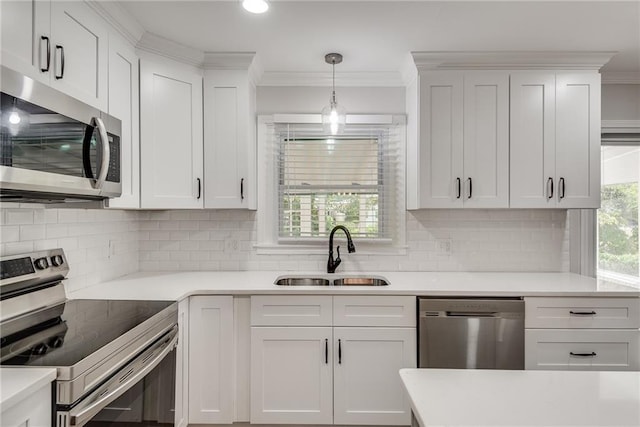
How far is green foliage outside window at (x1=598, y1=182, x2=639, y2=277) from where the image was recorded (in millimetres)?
2889

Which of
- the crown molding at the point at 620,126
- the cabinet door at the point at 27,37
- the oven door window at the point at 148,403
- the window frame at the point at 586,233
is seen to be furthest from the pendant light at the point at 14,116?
the crown molding at the point at 620,126

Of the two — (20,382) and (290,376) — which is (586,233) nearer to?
(290,376)

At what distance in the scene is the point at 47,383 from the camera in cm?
111

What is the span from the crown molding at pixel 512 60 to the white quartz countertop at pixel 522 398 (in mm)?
1996

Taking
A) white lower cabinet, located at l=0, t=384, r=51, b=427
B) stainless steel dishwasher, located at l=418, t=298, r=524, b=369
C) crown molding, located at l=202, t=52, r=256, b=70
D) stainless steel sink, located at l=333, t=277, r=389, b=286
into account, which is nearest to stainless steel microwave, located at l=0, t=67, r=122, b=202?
white lower cabinet, located at l=0, t=384, r=51, b=427

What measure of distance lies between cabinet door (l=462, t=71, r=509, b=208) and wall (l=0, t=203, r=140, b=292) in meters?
2.28

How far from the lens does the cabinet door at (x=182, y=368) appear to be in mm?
2070

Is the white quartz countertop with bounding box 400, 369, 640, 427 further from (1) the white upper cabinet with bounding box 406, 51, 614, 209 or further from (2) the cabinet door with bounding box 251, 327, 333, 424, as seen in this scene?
(1) the white upper cabinet with bounding box 406, 51, 614, 209

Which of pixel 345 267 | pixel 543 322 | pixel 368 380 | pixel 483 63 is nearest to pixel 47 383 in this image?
pixel 368 380

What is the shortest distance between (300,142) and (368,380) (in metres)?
1.69

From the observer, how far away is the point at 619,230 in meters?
2.90

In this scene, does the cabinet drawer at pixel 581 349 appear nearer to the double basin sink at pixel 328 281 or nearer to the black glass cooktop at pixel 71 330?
the double basin sink at pixel 328 281

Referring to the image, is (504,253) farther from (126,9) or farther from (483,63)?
(126,9)

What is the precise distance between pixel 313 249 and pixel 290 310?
0.71 m
